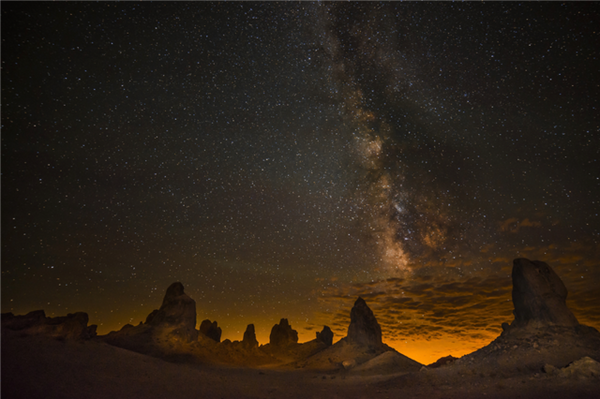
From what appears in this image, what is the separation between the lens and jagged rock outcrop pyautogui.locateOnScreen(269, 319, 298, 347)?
67.0 meters

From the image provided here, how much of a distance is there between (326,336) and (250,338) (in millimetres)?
19152

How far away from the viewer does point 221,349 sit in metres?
47.7

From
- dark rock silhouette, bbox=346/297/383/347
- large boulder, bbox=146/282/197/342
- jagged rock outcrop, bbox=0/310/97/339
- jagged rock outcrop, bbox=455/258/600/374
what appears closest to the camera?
jagged rock outcrop, bbox=455/258/600/374

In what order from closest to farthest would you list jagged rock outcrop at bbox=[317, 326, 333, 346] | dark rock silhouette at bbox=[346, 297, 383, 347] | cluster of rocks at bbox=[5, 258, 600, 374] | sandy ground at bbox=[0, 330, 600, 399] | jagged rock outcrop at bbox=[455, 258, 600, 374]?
sandy ground at bbox=[0, 330, 600, 399] < jagged rock outcrop at bbox=[455, 258, 600, 374] < cluster of rocks at bbox=[5, 258, 600, 374] < dark rock silhouette at bbox=[346, 297, 383, 347] < jagged rock outcrop at bbox=[317, 326, 333, 346]

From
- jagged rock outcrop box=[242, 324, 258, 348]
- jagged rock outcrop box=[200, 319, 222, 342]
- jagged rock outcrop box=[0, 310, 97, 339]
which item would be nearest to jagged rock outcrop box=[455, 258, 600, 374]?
jagged rock outcrop box=[0, 310, 97, 339]

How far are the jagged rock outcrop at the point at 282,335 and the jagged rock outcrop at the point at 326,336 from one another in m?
7.49

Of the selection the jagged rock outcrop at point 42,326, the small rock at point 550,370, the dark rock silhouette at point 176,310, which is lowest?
the small rock at point 550,370

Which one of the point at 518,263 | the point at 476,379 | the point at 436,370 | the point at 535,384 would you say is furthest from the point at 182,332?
the point at 518,263

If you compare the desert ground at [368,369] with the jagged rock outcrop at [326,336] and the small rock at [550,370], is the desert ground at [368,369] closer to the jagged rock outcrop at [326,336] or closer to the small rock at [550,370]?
the small rock at [550,370]

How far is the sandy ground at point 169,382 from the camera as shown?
12406mm

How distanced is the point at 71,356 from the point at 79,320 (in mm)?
10740

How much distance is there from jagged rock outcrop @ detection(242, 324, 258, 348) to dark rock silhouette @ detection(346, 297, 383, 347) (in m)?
28.9

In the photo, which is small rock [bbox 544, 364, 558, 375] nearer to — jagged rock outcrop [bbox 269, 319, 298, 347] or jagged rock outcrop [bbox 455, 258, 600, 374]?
jagged rock outcrop [bbox 455, 258, 600, 374]

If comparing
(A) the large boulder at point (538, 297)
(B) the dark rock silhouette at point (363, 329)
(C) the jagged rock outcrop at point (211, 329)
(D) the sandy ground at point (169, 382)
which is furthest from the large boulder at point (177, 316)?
(A) the large boulder at point (538, 297)
